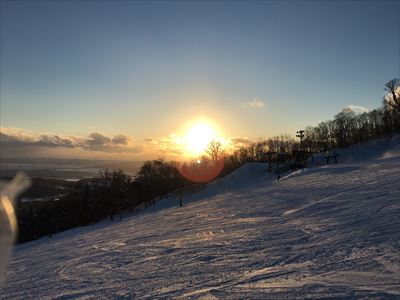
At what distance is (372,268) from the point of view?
8.60 meters

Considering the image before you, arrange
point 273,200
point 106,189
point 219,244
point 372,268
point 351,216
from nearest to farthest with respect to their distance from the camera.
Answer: point 372,268, point 219,244, point 351,216, point 273,200, point 106,189

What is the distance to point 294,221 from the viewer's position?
16484 millimetres

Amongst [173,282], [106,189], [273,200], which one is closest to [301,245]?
[173,282]

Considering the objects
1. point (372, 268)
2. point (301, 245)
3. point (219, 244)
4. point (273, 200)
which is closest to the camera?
point (372, 268)

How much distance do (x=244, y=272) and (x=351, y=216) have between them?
314 inches

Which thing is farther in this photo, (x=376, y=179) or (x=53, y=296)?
(x=376, y=179)

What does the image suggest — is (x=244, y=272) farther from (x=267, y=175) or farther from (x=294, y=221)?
(x=267, y=175)

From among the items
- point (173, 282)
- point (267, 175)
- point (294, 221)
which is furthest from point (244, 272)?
point (267, 175)

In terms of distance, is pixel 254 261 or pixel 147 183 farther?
pixel 147 183

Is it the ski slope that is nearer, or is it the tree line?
the ski slope

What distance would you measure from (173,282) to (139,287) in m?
0.88

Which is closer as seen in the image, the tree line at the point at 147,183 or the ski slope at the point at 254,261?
the ski slope at the point at 254,261

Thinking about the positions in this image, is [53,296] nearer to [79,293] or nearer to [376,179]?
[79,293]

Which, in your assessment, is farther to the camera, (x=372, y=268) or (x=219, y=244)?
(x=219, y=244)
